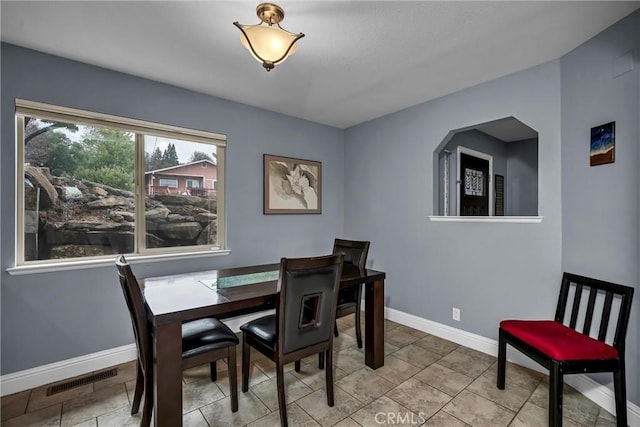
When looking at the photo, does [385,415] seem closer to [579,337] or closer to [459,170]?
[579,337]

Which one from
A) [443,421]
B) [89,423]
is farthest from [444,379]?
[89,423]

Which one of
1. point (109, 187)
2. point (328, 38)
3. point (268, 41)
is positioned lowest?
point (109, 187)

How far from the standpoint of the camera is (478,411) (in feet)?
6.23

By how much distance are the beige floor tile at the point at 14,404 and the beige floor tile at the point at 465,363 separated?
3032mm

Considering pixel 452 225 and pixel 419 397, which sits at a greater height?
pixel 452 225

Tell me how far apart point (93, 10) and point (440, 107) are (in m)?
2.91

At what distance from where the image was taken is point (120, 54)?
2207mm

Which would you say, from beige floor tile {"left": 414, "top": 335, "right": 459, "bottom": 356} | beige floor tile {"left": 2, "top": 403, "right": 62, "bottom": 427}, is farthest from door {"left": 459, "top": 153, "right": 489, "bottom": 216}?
beige floor tile {"left": 2, "top": 403, "right": 62, "bottom": 427}

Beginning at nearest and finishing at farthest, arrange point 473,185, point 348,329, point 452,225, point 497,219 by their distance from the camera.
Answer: point 497,219
point 452,225
point 348,329
point 473,185

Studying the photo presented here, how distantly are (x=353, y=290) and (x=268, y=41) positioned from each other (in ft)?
6.92

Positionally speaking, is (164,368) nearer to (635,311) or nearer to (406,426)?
(406,426)

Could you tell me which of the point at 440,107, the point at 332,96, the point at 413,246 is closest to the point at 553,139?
the point at 440,107

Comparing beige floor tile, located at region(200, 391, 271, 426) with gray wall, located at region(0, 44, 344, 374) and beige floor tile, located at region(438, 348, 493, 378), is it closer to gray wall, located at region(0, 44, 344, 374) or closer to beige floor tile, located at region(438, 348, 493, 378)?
gray wall, located at region(0, 44, 344, 374)

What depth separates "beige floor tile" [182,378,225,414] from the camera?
195 cm
